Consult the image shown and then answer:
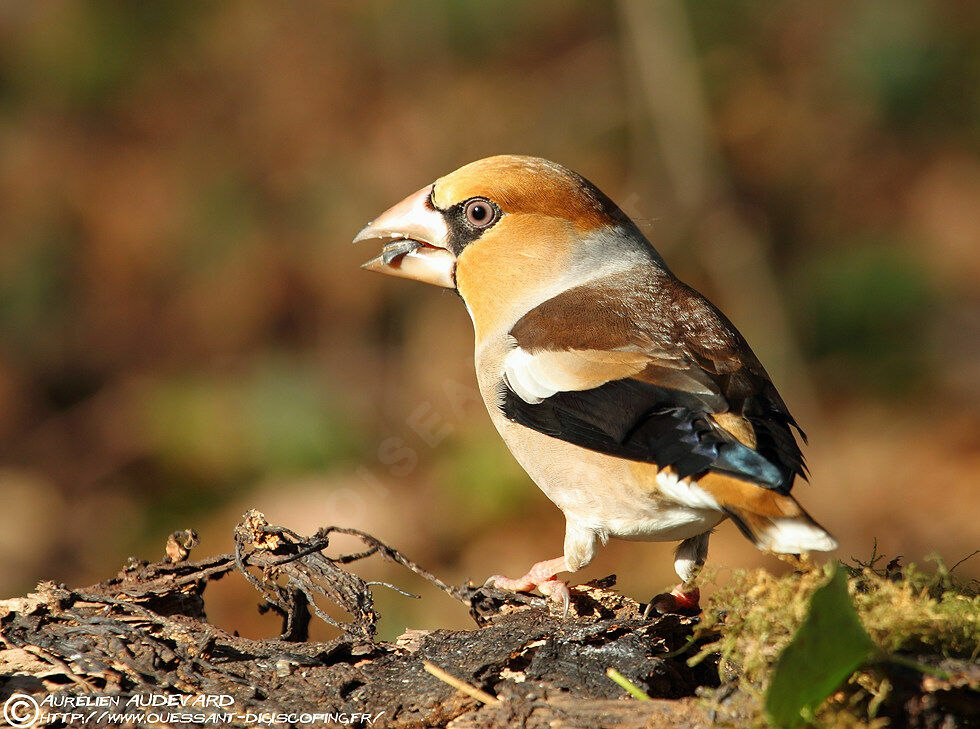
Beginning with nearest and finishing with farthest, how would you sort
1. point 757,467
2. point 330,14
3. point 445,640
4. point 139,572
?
1. point 757,467
2. point 445,640
3. point 139,572
4. point 330,14

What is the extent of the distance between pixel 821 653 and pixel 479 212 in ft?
6.56

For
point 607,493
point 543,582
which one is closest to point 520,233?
point 607,493

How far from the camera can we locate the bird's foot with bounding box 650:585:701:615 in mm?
2623

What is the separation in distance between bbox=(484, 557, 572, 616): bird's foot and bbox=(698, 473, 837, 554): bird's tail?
20.4 inches

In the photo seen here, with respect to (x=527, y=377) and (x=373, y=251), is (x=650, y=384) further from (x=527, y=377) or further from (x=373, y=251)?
(x=373, y=251)

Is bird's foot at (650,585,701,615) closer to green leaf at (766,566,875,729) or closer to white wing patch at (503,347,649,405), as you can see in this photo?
white wing patch at (503,347,649,405)

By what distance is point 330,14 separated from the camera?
27.9ft

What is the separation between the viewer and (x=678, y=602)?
2.71m

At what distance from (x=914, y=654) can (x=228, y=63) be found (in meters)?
7.82

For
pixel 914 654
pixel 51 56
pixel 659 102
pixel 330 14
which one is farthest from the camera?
pixel 330 14

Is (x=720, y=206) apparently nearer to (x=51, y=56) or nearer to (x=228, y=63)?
(x=228, y=63)

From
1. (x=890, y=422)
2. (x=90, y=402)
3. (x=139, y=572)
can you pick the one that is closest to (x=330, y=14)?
(x=90, y=402)

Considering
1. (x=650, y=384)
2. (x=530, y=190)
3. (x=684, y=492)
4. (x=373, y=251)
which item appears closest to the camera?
(x=684, y=492)

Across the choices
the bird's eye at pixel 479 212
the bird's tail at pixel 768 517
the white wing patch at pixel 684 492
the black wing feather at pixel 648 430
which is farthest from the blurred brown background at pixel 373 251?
the bird's tail at pixel 768 517
